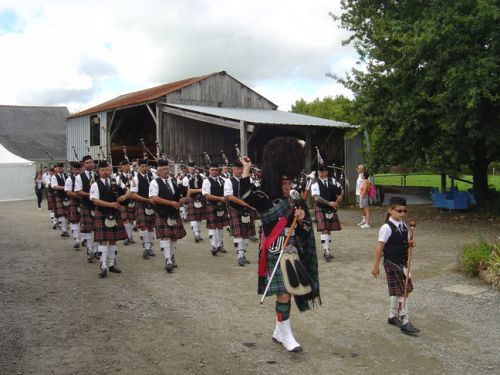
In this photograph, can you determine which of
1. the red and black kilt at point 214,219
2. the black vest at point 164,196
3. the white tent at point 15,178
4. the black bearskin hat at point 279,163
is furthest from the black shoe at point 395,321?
the white tent at point 15,178

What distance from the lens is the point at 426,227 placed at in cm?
1284

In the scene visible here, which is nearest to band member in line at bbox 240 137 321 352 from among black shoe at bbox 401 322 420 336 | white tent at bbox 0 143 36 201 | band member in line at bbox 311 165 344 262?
black shoe at bbox 401 322 420 336

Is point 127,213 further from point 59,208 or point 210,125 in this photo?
point 210,125

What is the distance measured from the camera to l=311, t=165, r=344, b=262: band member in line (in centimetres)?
862

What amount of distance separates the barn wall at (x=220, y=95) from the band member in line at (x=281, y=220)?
53.6ft

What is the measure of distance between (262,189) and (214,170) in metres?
5.34

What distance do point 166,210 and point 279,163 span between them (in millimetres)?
3858

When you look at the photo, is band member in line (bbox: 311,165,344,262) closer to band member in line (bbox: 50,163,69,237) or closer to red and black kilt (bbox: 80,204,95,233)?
red and black kilt (bbox: 80,204,95,233)

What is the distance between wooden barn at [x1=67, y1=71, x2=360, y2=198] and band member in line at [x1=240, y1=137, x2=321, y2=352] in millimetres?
11465

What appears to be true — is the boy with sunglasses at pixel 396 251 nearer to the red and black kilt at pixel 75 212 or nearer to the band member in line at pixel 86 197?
the band member in line at pixel 86 197

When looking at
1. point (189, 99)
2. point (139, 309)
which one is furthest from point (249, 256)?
point (189, 99)

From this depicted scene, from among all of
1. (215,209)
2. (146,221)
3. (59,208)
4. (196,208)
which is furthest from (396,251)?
(59,208)

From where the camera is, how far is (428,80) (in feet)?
38.9

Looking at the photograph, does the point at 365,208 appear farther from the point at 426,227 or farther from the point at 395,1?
the point at 395,1
